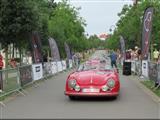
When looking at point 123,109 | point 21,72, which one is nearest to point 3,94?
point 21,72

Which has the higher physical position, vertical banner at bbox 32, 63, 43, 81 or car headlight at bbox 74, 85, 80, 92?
vertical banner at bbox 32, 63, 43, 81

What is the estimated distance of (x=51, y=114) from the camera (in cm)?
1108

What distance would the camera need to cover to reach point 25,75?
59.1ft

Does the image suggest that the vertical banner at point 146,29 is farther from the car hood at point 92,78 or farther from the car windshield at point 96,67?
the car hood at point 92,78

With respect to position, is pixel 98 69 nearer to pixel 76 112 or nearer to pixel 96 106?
pixel 96 106

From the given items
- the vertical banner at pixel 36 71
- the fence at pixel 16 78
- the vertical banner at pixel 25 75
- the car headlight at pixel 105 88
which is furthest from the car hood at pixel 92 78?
the vertical banner at pixel 36 71

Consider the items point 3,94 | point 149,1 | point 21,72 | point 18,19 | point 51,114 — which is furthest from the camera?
point 149,1

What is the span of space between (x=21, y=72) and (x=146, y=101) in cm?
542

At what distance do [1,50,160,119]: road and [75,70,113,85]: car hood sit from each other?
62cm

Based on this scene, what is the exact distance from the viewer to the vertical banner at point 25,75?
17108 mm

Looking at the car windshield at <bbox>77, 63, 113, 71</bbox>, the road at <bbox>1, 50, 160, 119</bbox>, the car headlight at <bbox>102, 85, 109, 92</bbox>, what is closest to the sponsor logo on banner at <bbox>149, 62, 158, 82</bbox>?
the road at <bbox>1, 50, 160, 119</bbox>

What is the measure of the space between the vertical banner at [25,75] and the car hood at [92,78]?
327 cm

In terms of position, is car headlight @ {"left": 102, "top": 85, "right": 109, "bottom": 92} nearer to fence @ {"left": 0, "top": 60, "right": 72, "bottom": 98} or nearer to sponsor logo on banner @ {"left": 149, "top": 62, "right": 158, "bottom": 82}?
fence @ {"left": 0, "top": 60, "right": 72, "bottom": 98}

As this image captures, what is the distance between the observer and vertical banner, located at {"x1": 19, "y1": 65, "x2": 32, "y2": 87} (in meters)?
17.1
